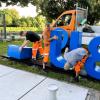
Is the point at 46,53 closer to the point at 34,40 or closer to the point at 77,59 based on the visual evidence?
the point at 34,40

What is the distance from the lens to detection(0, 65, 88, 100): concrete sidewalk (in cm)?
560

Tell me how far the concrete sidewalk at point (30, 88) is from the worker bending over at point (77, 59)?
0.51 meters

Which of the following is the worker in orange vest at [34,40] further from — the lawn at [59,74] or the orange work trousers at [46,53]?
the orange work trousers at [46,53]

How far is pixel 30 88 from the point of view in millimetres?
6172

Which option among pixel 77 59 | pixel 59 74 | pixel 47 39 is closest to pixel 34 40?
pixel 47 39

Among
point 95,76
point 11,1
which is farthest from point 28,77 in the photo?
point 11,1

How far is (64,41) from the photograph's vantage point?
10047 mm

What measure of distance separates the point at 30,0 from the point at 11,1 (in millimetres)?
1749

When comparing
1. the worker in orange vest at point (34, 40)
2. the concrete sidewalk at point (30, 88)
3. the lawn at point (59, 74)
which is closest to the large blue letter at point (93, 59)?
the lawn at point (59, 74)

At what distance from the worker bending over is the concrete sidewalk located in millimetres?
509

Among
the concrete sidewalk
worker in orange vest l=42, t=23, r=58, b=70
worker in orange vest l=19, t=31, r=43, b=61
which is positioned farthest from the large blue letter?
worker in orange vest l=19, t=31, r=43, b=61

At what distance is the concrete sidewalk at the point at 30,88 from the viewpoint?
18.4 feet

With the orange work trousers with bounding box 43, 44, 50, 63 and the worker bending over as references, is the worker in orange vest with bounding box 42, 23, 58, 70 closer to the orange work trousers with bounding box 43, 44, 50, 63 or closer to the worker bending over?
the orange work trousers with bounding box 43, 44, 50, 63

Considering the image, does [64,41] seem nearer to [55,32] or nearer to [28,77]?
[55,32]
